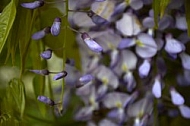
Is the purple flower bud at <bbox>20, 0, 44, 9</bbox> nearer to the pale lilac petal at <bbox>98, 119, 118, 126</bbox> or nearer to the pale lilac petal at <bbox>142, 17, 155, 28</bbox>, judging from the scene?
the pale lilac petal at <bbox>142, 17, 155, 28</bbox>

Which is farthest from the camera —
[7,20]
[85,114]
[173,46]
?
[85,114]

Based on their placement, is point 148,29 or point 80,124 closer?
point 148,29

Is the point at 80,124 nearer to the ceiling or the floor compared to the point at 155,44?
nearer to the floor

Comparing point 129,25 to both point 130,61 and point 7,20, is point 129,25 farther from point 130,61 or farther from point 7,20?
point 7,20

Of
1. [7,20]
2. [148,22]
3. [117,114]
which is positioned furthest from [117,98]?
[7,20]

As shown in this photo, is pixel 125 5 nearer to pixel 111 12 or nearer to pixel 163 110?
pixel 111 12

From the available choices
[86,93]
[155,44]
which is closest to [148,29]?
[155,44]
